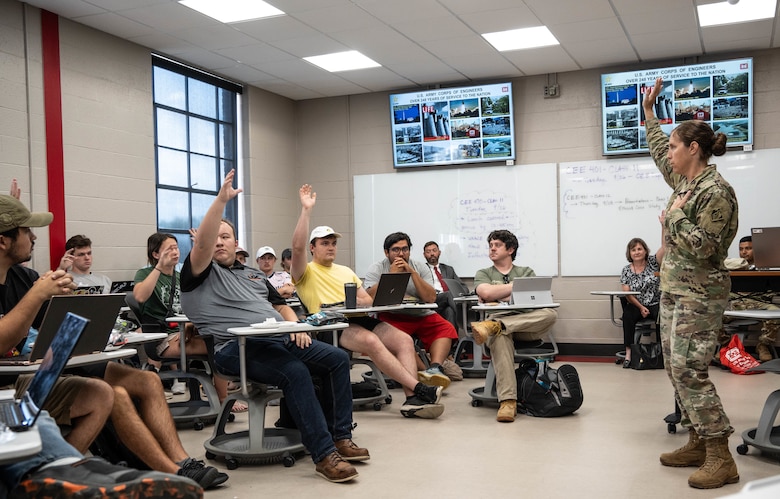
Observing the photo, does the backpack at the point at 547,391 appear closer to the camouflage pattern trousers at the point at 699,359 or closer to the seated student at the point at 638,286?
the camouflage pattern trousers at the point at 699,359

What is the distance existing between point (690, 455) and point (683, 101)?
189 inches

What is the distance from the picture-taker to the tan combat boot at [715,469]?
9.95 ft

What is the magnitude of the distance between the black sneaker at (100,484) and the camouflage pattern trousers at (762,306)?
577 cm

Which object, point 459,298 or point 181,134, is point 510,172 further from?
point 181,134

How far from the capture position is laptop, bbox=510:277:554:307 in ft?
15.5

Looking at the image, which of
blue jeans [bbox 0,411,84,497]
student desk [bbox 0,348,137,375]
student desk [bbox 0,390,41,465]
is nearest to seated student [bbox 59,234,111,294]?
student desk [bbox 0,348,137,375]

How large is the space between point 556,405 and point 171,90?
4702 mm

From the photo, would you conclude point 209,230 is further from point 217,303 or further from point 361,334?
point 361,334

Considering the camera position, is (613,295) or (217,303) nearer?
(217,303)

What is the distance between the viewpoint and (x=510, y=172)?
26.3ft

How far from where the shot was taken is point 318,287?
4.81 metres

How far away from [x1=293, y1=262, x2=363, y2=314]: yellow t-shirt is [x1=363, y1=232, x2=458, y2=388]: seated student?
0.45 meters

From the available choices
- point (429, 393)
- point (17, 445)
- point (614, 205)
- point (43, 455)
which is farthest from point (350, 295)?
point (614, 205)

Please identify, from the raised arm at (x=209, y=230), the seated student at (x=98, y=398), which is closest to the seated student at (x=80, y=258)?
the raised arm at (x=209, y=230)
